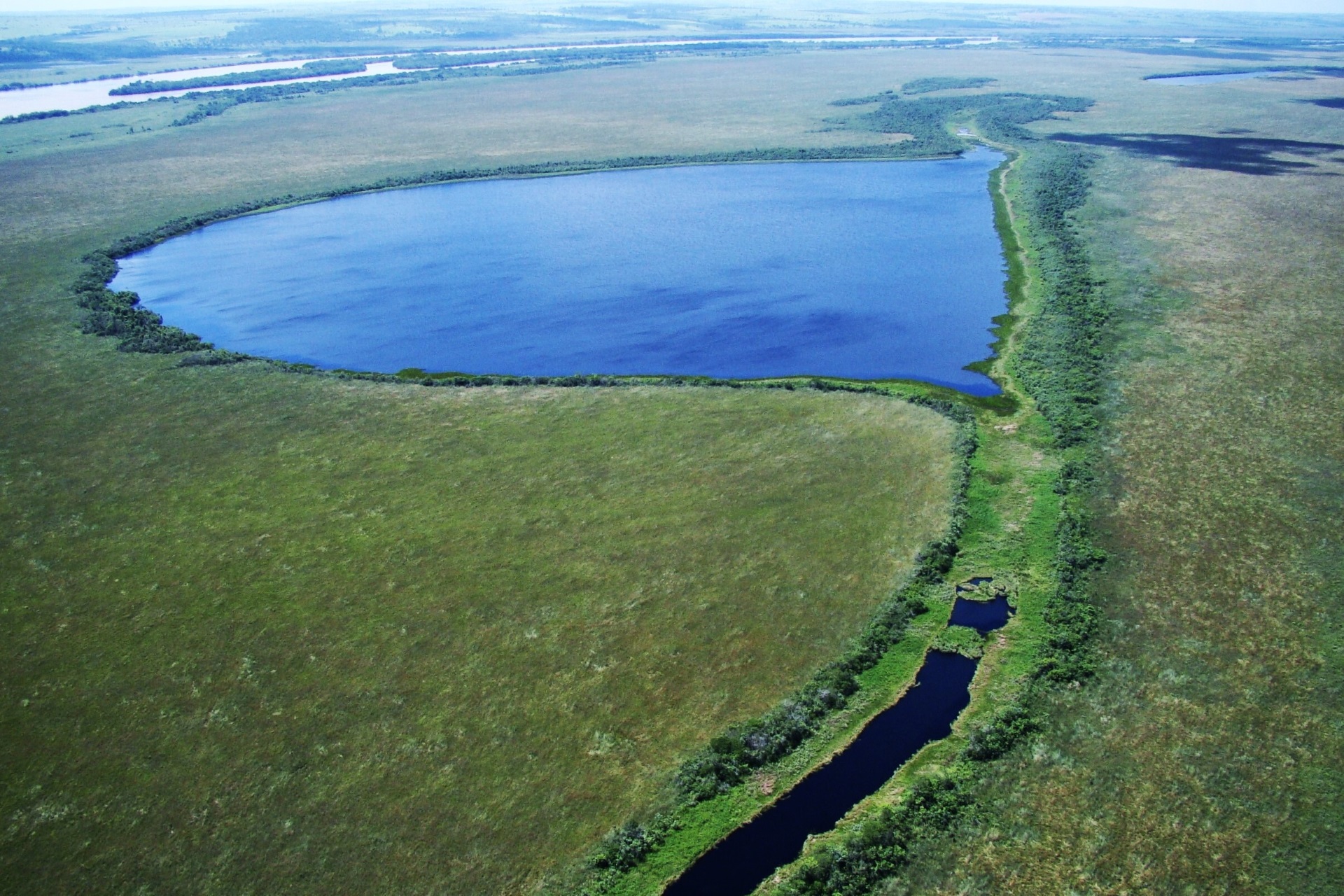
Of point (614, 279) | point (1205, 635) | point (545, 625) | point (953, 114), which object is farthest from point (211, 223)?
point (953, 114)

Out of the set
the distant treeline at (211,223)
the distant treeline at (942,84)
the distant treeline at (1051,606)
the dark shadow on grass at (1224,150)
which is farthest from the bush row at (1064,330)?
the distant treeline at (942,84)

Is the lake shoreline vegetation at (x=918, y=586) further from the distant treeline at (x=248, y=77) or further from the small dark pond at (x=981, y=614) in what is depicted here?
the distant treeline at (x=248, y=77)

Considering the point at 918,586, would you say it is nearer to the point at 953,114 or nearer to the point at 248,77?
the point at 953,114

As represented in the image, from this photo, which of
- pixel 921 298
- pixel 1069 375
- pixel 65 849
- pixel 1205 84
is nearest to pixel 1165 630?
pixel 1069 375

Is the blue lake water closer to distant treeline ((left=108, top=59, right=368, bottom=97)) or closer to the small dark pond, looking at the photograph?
the small dark pond

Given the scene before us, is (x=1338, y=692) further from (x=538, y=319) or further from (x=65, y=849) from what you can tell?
(x=538, y=319)

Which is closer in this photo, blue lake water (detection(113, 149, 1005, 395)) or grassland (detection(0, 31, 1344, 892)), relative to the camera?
grassland (detection(0, 31, 1344, 892))

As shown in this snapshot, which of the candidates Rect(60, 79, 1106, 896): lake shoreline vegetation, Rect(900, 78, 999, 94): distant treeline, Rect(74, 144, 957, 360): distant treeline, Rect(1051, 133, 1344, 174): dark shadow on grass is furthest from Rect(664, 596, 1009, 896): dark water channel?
Rect(900, 78, 999, 94): distant treeline
